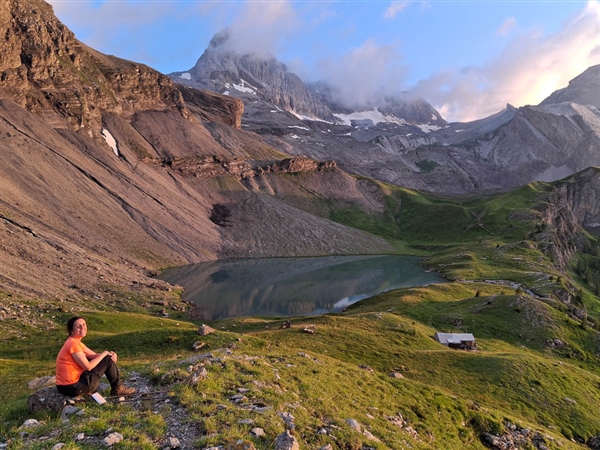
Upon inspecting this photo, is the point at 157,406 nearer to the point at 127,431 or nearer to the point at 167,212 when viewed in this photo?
the point at 127,431

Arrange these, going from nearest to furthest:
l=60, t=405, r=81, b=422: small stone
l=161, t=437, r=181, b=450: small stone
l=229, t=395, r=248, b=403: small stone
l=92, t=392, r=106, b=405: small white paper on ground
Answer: l=161, t=437, r=181, b=450: small stone, l=60, t=405, r=81, b=422: small stone, l=92, t=392, r=106, b=405: small white paper on ground, l=229, t=395, r=248, b=403: small stone

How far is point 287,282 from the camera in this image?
113625 millimetres

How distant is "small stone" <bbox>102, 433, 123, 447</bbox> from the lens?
35.6 feet

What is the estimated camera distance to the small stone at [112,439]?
35.6 ft

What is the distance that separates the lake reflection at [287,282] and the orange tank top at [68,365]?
193ft

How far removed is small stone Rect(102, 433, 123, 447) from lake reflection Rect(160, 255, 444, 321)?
61.5 m

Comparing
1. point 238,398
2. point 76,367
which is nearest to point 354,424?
point 238,398

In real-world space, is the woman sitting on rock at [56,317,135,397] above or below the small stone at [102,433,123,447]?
above

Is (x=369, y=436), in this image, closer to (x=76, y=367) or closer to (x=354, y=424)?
(x=354, y=424)

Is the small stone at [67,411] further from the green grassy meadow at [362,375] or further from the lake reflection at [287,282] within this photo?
the lake reflection at [287,282]

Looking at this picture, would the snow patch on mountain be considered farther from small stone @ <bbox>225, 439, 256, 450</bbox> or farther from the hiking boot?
small stone @ <bbox>225, 439, 256, 450</bbox>

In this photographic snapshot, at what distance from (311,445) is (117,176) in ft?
487

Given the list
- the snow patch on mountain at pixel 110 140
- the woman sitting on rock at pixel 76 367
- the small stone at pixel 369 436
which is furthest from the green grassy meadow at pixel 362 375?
the snow patch on mountain at pixel 110 140

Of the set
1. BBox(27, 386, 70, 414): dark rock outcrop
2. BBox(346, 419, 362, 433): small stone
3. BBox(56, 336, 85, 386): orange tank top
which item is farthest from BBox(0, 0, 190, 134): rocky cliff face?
BBox(346, 419, 362, 433): small stone
